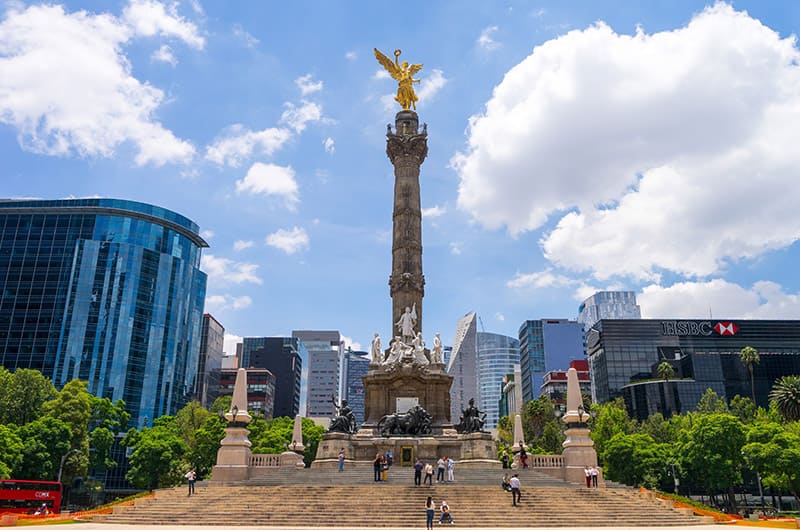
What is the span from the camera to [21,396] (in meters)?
54.5

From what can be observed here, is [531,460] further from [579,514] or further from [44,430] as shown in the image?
[44,430]

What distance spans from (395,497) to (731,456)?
41181 mm

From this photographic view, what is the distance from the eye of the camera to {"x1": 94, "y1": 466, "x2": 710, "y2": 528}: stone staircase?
22625mm

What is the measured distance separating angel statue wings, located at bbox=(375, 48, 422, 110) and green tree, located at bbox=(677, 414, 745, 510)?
38010 mm

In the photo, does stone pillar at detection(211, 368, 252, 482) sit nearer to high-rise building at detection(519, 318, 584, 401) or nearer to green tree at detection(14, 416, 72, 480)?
green tree at detection(14, 416, 72, 480)

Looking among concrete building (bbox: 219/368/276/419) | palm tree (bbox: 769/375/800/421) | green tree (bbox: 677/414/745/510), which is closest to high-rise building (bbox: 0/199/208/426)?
concrete building (bbox: 219/368/276/419)

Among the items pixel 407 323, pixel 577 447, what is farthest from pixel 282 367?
pixel 577 447

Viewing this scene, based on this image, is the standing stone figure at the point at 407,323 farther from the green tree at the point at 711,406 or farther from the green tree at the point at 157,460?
the green tree at the point at 711,406

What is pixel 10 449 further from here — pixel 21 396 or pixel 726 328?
pixel 726 328

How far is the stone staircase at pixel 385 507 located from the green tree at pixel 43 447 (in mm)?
26378

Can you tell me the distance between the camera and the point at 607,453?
208 ft

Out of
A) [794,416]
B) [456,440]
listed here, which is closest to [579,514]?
[456,440]

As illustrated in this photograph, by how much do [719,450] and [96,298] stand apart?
8463 centimetres

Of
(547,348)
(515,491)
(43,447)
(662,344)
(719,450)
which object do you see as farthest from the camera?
(547,348)
